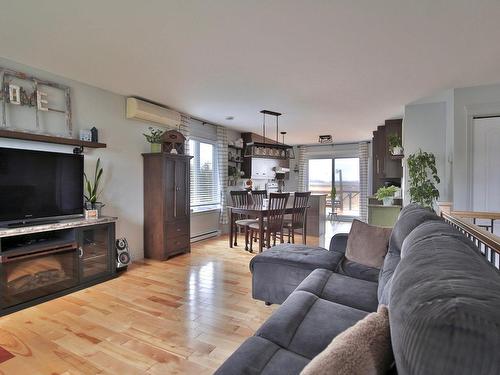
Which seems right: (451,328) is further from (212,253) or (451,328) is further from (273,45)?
(212,253)

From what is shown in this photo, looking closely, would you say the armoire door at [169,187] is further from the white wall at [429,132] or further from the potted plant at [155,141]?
the white wall at [429,132]

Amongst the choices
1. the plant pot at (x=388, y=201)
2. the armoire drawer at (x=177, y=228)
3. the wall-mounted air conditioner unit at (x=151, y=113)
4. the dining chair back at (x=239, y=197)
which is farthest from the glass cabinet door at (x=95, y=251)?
the plant pot at (x=388, y=201)

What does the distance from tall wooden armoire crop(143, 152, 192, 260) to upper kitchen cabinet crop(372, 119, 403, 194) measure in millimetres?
3883

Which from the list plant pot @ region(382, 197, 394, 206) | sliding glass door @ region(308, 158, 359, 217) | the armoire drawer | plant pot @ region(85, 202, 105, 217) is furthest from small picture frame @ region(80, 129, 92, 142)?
sliding glass door @ region(308, 158, 359, 217)

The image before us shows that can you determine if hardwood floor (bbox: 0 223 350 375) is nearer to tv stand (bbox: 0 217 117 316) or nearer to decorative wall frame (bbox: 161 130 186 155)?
tv stand (bbox: 0 217 117 316)

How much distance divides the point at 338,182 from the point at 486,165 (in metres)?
5.19

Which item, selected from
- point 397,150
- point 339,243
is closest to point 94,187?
point 339,243

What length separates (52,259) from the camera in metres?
2.93

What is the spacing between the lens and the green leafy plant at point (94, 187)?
3505mm

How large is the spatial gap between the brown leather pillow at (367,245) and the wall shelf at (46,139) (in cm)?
313

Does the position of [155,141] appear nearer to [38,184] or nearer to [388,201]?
[38,184]

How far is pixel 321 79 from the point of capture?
338 cm

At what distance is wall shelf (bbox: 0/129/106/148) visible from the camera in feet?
9.11

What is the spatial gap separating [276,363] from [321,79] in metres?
3.08
